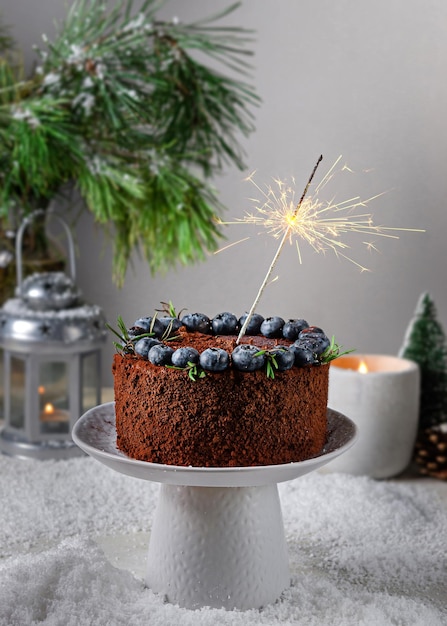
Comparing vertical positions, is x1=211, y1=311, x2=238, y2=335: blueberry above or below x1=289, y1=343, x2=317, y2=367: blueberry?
above

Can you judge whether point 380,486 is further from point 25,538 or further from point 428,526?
point 25,538

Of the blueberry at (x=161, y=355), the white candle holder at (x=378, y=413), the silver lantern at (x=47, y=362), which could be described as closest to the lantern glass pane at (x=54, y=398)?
the silver lantern at (x=47, y=362)

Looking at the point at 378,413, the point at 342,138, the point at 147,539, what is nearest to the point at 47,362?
the point at 147,539

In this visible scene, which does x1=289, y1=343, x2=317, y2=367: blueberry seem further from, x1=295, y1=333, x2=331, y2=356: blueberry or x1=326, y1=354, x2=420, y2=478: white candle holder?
x1=326, y1=354, x2=420, y2=478: white candle holder

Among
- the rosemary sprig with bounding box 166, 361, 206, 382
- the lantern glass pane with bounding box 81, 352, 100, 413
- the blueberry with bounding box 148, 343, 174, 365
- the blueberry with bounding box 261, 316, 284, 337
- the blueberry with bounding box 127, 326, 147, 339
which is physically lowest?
the lantern glass pane with bounding box 81, 352, 100, 413

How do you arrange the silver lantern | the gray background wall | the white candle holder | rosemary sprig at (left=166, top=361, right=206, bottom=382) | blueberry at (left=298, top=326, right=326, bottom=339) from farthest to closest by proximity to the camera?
the gray background wall → the silver lantern → the white candle holder → blueberry at (left=298, top=326, right=326, bottom=339) → rosemary sprig at (left=166, top=361, right=206, bottom=382)

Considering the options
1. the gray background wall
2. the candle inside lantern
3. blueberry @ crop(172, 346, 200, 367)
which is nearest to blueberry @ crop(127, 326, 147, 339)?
blueberry @ crop(172, 346, 200, 367)

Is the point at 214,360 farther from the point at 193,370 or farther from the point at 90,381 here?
the point at 90,381
